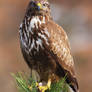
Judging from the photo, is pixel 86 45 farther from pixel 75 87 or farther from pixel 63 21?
pixel 75 87

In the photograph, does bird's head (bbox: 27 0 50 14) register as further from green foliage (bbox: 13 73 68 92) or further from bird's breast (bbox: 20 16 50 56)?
green foliage (bbox: 13 73 68 92)

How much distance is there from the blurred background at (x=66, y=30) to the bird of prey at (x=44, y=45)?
14.6ft

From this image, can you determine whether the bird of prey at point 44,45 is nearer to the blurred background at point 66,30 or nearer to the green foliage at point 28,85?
the green foliage at point 28,85

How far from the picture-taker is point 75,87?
15.1 ft

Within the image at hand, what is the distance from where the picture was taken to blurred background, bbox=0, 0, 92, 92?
391 inches

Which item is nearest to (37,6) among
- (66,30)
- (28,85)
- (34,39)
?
(34,39)

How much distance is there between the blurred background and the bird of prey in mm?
4459

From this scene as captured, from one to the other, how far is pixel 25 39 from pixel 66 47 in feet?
1.26

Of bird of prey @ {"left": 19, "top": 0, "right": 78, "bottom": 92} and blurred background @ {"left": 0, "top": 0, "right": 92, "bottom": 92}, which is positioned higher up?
blurred background @ {"left": 0, "top": 0, "right": 92, "bottom": 92}

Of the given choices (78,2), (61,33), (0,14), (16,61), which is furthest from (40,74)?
(78,2)

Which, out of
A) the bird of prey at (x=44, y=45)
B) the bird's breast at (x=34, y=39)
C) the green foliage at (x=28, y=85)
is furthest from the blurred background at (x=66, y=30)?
the green foliage at (x=28, y=85)

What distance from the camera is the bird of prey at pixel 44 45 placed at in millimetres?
4480

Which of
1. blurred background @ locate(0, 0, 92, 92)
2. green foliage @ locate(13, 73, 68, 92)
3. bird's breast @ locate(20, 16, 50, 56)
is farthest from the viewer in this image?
blurred background @ locate(0, 0, 92, 92)

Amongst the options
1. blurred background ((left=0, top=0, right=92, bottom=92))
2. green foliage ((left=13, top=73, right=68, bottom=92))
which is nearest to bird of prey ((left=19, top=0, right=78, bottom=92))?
green foliage ((left=13, top=73, right=68, bottom=92))
